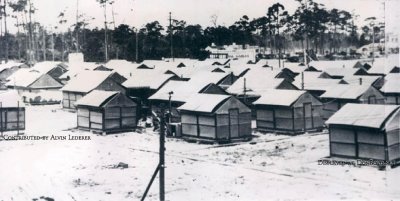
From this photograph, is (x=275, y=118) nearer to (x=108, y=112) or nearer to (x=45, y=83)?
(x=108, y=112)

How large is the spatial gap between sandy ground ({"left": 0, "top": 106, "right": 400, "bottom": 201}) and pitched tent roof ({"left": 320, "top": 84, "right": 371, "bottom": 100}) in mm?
5146

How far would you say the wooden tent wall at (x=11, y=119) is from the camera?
39.6 m

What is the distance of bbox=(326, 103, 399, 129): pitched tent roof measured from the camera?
87.4ft

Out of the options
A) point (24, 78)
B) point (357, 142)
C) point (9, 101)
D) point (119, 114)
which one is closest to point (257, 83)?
point (119, 114)

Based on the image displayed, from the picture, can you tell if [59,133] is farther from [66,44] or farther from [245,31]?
[66,44]

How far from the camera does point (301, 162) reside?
93.3 feet

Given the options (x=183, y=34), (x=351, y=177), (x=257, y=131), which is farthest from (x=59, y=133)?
(x=183, y=34)

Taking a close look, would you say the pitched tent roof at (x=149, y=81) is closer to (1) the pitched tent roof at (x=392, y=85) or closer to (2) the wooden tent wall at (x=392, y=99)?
(1) the pitched tent roof at (x=392, y=85)

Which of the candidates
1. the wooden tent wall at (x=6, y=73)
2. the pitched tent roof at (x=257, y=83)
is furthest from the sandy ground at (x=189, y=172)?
the wooden tent wall at (x=6, y=73)

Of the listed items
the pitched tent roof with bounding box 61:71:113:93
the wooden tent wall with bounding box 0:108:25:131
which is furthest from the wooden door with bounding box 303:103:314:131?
the pitched tent roof with bounding box 61:71:113:93

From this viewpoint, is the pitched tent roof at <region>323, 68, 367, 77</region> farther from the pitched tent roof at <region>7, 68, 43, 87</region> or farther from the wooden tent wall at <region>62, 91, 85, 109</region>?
the pitched tent roof at <region>7, 68, 43, 87</region>

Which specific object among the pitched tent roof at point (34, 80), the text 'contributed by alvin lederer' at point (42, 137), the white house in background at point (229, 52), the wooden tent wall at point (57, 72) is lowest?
the text 'contributed by alvin lederer' at point (42, 137)

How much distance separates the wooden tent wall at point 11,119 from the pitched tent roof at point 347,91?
25.4 meters

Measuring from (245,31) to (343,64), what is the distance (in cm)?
4274
